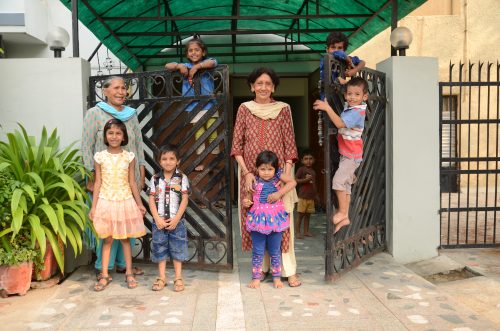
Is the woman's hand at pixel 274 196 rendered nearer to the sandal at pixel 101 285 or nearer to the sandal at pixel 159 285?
the sandal at pixel 159 285

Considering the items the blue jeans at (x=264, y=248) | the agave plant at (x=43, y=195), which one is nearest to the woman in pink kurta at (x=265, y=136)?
the blue jeans at (x=264, y=248)

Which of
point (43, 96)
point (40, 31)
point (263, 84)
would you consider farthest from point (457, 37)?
point (43, 96)

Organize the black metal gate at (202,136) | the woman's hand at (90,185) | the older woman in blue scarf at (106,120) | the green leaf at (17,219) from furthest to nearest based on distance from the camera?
1. the black metal gate at (202,136)
2. the woman's hand at (90,185)
3. the older woman in blue scarf at (106,120)
4. the green leaf at (17,219)

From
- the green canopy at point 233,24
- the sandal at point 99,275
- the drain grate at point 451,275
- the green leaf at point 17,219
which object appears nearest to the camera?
the green leaf at point 17,219

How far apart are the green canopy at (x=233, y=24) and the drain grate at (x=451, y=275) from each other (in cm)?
312

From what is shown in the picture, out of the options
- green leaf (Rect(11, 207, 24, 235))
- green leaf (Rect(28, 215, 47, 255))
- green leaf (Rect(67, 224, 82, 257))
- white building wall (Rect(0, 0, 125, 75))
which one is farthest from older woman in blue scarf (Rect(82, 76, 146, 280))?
white building wall (Rect(0, 0, 125, 75))

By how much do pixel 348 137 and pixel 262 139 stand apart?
77cm

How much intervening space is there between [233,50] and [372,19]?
278 cm

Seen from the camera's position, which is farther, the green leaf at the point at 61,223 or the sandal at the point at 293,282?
the sandal at the point at 293,282

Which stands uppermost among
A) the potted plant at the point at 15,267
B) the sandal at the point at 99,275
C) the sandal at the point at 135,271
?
the potted plant at the point at 15,267

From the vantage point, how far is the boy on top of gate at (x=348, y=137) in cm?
433

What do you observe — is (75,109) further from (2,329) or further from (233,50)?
(233,50)

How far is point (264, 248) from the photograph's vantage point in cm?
441

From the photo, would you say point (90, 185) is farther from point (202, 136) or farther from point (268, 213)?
point (268, 213)
